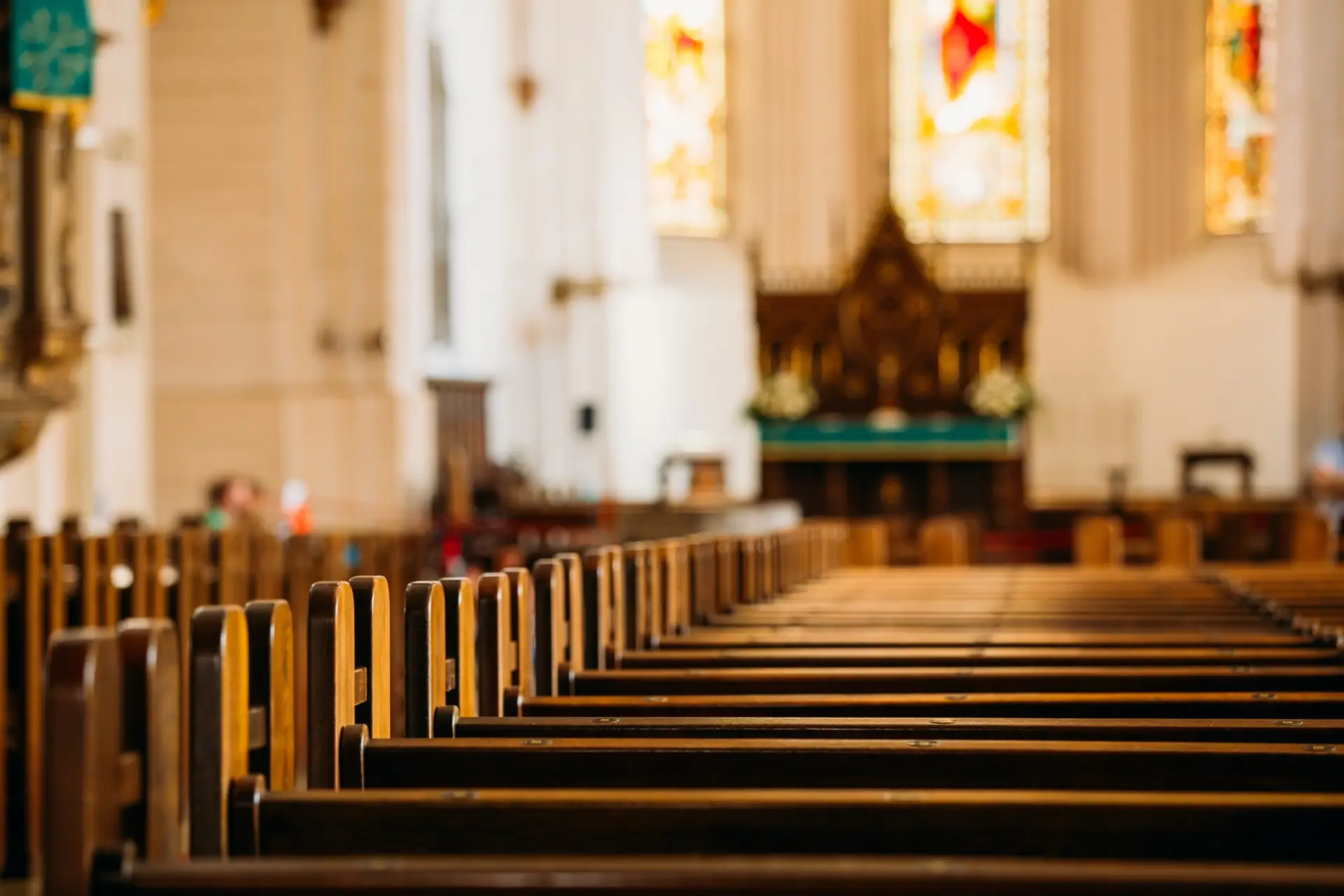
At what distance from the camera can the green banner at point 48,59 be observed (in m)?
7.19

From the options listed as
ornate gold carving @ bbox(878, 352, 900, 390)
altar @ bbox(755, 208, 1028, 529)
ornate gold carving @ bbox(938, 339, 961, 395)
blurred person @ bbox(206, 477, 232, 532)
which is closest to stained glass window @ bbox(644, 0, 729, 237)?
altar @ bbox(755, 208, 1028, 529)

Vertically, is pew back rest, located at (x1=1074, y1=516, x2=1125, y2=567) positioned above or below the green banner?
below

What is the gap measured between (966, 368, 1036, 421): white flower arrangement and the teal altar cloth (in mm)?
101

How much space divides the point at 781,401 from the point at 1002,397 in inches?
81.9

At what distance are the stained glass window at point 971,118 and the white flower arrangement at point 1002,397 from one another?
5.01 metres

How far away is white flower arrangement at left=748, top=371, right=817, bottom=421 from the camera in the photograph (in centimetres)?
1678

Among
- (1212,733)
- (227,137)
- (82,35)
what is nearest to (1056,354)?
(227,137)

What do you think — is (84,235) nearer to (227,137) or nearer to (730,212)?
(227,137)

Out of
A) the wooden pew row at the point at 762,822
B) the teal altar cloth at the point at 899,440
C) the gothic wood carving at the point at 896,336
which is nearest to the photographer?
the wooden pew row at the point at 762,822

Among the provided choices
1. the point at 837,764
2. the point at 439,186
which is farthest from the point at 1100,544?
the point at 837,764

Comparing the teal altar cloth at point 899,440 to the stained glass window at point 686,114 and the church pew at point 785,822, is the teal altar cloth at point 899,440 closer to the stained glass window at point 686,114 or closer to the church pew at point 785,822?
the stained glass window at point 686,114

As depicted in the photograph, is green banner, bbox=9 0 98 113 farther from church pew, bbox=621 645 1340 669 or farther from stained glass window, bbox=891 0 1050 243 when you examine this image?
stained glass window, bbox=891 0 1050 243

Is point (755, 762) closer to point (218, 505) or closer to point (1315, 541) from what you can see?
point (1315, 541)

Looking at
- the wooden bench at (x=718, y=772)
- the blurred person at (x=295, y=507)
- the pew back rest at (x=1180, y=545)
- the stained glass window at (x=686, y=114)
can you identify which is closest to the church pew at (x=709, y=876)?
the wooden bench at (x=718, y=772)
